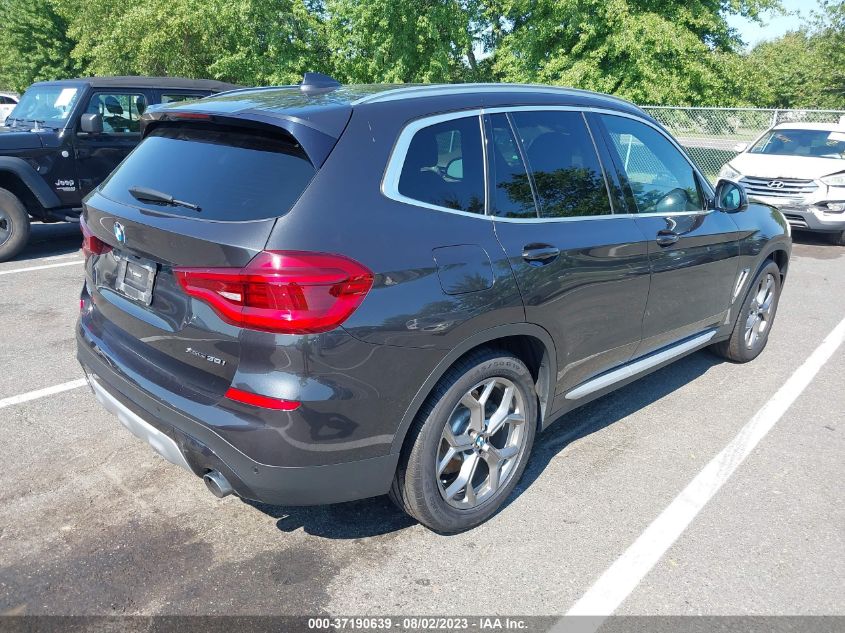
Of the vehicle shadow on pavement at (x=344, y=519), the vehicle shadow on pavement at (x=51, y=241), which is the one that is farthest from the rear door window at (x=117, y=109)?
the vehicle shadow on pavement at (x=344, y=519)

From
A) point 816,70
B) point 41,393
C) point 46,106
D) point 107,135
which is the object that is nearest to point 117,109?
point 107,135

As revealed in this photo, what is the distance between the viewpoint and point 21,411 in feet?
13.5

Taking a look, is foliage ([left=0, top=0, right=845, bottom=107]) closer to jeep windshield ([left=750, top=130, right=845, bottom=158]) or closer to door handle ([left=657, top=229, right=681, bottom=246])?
jeep windshield ([left=750, top=130, right=845, bottom=158])

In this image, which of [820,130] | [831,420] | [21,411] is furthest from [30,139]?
[820,130]

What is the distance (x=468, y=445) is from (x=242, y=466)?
3.27 ft

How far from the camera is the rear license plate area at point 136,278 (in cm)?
270

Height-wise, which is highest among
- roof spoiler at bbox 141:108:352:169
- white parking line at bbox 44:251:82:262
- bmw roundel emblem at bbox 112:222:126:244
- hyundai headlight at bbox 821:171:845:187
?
roof spoiler at bbox 141:108:352:169

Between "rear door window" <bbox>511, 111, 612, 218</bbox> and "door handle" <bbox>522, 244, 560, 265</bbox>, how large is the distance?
0.18 metres

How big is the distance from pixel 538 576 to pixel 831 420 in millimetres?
2634

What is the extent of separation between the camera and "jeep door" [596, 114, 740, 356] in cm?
381

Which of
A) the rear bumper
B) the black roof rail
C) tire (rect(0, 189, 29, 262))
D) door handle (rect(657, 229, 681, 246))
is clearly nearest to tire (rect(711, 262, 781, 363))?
door handle (rect(657, 229, 681, 246))

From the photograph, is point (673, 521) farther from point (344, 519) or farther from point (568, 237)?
point (344, 519)

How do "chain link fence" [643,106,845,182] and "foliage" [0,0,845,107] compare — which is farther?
"foliage" [0,0,845,107]

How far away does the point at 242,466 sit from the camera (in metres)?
2.45
